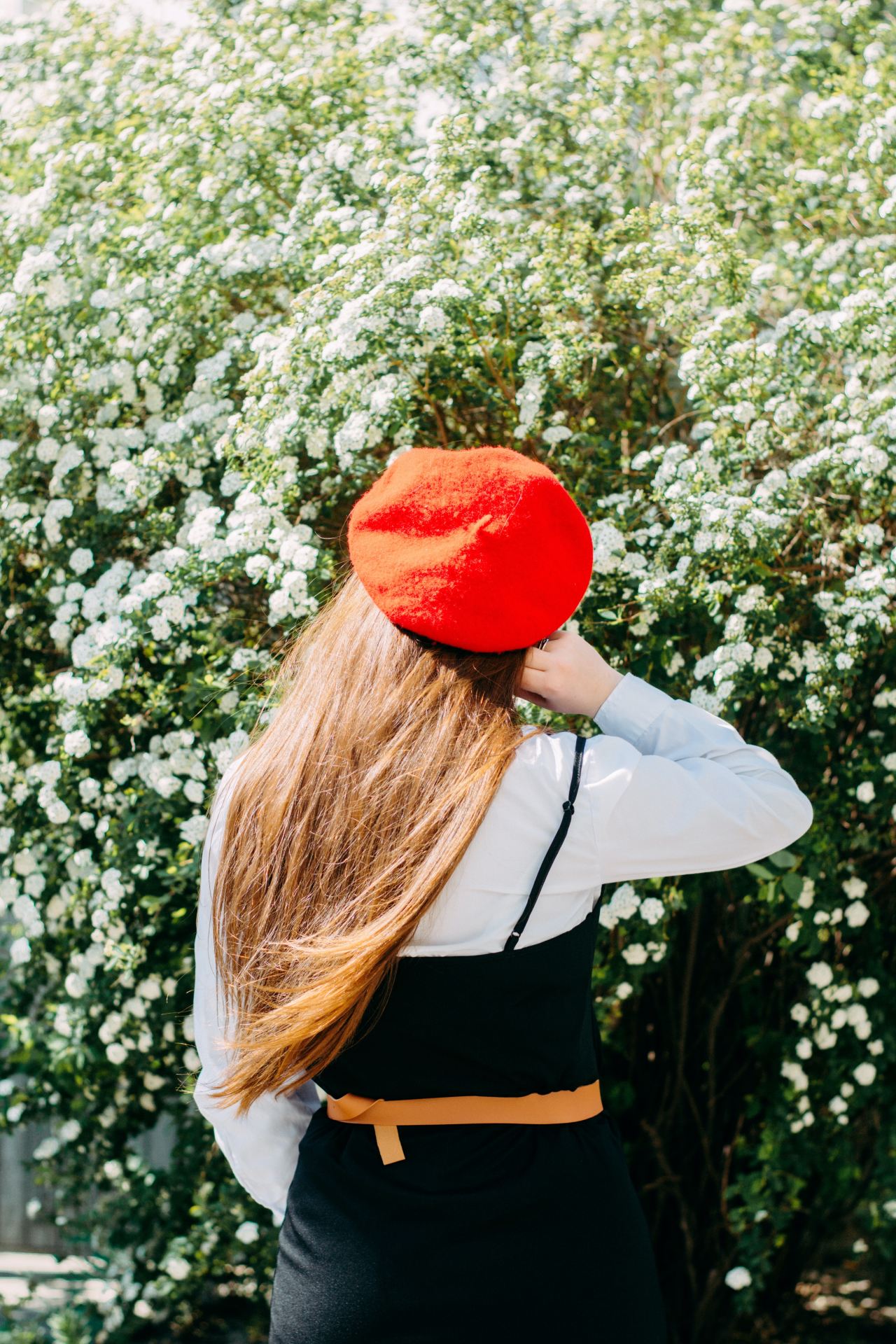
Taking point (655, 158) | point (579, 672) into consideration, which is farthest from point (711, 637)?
point (655, 158)

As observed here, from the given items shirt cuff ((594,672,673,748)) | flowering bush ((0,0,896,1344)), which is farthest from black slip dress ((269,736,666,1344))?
flowering bush ((0,0,896,1344))

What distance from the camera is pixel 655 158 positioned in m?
3.18

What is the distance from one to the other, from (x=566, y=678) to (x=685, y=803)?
0.68 feet

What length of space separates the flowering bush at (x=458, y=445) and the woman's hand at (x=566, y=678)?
0.60m

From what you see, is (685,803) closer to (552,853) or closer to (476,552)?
(552,853)

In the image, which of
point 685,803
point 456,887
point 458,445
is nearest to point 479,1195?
point 456,887

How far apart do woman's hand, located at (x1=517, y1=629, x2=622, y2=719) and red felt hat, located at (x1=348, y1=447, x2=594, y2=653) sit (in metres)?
0.07

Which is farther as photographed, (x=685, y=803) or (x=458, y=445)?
(x=458, y=445)

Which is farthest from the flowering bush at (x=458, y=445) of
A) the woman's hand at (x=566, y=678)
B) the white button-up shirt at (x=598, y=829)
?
the white button-up shirt at (x=598, y=829)

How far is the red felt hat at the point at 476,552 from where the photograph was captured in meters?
1.19

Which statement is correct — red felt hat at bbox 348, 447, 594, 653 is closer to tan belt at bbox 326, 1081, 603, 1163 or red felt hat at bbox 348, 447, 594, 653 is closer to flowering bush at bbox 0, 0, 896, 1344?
tan belt at bbox 326, 1081, 603, 1163

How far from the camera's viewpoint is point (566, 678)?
4.37 feet

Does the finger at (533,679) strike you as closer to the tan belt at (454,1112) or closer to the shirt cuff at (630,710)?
the shirt cuff at (630,710)

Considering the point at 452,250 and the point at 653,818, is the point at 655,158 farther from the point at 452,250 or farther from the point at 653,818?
the point at 653,818
